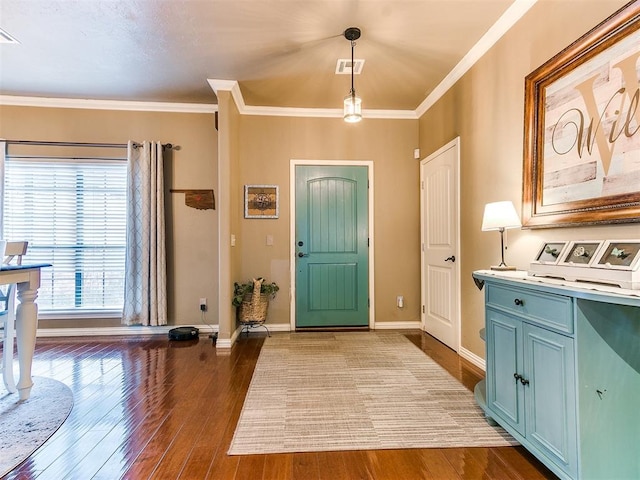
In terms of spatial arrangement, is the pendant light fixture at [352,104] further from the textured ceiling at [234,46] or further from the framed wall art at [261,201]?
the framed wall art at [261,201]

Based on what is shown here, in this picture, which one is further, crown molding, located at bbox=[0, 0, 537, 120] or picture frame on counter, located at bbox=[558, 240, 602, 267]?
crown molding, located at bbox=[0, 0, 537, 120]

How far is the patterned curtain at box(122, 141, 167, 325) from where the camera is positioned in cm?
363

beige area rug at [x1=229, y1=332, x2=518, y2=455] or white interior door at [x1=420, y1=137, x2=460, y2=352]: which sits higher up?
white interior door at [x1=420, y1=137, x2=460, y2=352]

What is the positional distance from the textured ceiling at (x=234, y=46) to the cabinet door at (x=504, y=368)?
7.05 feet

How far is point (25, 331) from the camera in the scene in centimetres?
212

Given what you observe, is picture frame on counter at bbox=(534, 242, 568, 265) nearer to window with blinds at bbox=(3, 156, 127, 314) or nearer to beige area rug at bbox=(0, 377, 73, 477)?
beige area rug at bbox=(0, 377, 73, 477)

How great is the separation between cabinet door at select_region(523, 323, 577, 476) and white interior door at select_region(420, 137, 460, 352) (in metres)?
1.61

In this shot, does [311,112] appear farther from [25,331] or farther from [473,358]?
[25,331]

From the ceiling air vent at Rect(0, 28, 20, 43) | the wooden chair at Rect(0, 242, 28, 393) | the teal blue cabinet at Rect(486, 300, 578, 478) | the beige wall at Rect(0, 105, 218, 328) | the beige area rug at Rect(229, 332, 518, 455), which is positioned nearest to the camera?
the teal blue cabinet at Rect(486, 300, 578, 478)

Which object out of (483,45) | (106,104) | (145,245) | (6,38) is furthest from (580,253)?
(106,104)

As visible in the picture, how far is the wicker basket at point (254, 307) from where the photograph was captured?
11.9 feet

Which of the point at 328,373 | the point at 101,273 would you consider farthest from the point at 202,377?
the point at 101,273

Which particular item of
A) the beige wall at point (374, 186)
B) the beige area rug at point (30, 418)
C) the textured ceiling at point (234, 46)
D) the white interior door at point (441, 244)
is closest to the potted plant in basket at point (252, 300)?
the beige wall at point (374, 186)

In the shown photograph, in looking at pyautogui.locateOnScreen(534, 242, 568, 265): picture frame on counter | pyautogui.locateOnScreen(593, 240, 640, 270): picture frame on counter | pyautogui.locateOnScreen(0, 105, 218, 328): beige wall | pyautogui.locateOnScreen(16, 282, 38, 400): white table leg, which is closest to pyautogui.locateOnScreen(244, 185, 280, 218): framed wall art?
pyautogui.locateOnScreen(0, 105, 218, 328): beige wall
